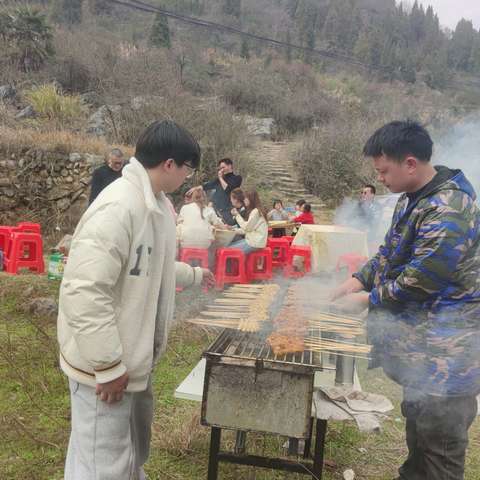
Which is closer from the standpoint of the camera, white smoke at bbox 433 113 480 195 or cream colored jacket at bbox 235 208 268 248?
cream colored jacket at bbox 235 208 268 248

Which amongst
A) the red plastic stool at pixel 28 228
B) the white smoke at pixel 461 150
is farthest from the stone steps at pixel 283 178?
the red plastic stool at pixel 28 228

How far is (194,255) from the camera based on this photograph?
24.8 ft

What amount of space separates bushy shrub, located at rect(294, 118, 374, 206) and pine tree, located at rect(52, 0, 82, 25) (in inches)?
1352

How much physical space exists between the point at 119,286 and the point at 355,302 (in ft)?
5.42

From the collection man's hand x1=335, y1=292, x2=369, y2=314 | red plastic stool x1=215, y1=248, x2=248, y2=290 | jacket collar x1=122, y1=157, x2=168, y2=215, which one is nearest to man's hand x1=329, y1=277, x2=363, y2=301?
man's hand x1=335, y1=292, x2=369, y2=314

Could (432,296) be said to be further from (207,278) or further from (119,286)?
(119,286)

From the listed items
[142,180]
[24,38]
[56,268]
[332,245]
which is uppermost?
[24,38]

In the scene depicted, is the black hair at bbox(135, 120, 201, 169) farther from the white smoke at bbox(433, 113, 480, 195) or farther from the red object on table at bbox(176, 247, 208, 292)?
the white smoke at bbox(433, 113, 480, 195)

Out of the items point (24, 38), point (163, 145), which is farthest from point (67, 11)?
point (163, 145)

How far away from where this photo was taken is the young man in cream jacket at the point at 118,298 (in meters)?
2.07

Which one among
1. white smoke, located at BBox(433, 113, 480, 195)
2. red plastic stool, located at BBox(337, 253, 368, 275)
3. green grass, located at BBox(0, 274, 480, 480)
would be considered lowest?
green grass, located at BBox(0, 274, 480, 480)

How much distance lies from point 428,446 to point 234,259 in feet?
17.3

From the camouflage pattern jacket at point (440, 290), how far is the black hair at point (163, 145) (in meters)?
1.30

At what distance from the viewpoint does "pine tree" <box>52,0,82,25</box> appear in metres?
45.6
